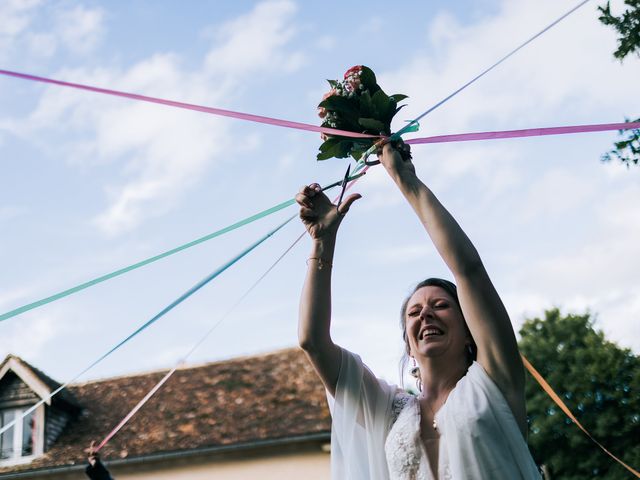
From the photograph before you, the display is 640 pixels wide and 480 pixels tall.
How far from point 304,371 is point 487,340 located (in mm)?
12860

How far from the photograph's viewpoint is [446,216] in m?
2.11

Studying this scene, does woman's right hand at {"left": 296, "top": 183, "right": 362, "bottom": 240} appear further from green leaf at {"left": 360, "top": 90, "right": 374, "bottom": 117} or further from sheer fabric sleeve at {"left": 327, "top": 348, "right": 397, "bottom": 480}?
sheer fabric sleeve at {"left": 327, "top": 348, "right": 397, "bottom": 480}

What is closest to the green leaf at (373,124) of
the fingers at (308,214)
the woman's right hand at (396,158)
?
the woman's right hand at (396,158)

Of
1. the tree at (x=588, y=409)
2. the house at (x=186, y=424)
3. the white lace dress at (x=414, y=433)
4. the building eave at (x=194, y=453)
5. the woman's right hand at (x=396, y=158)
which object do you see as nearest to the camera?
the white lace dress at (x=414, y=433)

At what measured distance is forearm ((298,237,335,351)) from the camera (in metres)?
2.37

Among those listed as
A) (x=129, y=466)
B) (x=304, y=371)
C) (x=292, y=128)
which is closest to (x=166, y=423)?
(x=129, y=466)

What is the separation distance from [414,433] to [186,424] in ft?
39.8

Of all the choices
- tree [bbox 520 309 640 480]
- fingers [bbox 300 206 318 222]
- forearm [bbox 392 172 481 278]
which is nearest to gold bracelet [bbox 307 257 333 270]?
fingers [bbox 300 206 318 222]

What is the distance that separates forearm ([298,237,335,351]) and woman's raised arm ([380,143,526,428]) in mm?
456

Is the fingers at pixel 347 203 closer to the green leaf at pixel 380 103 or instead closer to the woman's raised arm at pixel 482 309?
the green leaf at pixel 380 103

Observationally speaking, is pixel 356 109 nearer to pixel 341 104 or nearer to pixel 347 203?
pixel 341 104

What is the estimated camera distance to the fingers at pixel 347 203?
8.17 ft

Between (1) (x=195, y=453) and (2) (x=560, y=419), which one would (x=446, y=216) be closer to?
(1) (x=195, y=453)

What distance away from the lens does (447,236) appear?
2.07 metres
